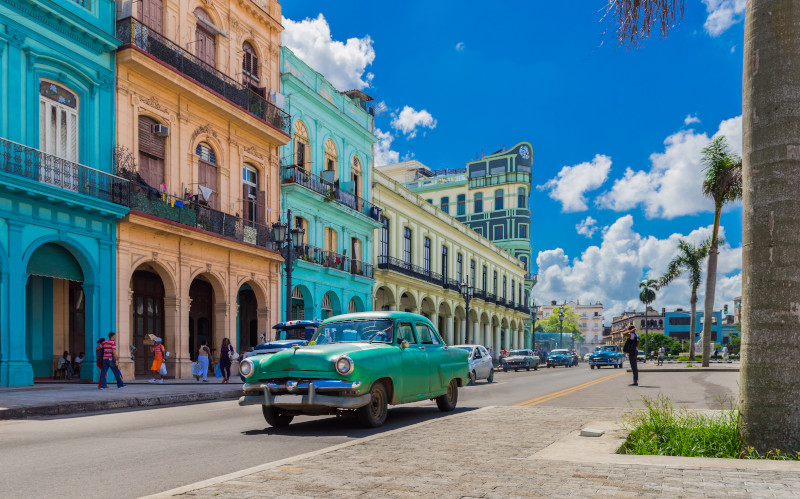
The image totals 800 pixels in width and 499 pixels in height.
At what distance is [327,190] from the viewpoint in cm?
3522

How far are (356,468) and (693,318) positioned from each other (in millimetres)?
38563

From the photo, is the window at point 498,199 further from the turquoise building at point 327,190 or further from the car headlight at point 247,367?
the car headlight at point 247,367

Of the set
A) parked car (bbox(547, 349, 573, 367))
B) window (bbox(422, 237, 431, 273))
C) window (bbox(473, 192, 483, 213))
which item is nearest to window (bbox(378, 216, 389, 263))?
window (bbox(422, 237, 431, 273))

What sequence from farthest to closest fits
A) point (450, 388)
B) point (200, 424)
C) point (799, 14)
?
point (450, 388)
point (200, 424)
point (799, 14)

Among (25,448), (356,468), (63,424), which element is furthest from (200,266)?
(356,468)

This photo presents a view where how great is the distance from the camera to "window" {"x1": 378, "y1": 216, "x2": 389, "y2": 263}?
43.5 m

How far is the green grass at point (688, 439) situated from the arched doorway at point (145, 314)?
68.5 ft

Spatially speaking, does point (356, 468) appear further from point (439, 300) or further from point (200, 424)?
point (439, 300)

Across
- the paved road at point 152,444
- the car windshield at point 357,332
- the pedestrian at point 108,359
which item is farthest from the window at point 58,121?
the car windshield at point 357,332

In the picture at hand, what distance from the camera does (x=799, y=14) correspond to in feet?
21.3

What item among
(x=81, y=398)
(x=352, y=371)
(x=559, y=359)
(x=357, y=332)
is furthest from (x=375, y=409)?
(x=559, y=359)

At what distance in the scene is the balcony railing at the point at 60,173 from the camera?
62.1ft

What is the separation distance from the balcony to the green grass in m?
26.1

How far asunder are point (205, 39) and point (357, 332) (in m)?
21.0
